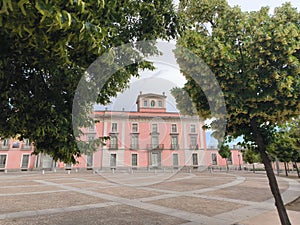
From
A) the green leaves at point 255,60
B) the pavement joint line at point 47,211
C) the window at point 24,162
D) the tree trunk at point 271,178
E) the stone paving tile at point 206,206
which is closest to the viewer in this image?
the green leaves at point 255,60

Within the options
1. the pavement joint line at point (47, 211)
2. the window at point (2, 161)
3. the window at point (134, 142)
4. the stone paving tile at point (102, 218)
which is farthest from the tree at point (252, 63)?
the window at point (2, 161)

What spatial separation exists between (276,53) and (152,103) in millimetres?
4034

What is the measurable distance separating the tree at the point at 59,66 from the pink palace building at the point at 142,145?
0.77 meters

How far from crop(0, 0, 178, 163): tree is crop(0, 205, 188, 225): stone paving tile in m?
3.16

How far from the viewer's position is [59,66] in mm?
3135

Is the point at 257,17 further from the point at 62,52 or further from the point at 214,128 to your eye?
the point at 62,52

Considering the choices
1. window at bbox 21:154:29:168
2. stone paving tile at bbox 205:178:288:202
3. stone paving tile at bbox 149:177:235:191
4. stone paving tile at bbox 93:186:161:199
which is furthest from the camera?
window at bbox 21:154:29:168

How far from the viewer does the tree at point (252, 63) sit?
345 centimetres

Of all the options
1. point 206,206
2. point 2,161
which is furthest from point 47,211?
point 2,161

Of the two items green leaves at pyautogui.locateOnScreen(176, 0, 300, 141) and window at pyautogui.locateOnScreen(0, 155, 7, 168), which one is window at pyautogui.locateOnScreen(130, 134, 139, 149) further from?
window at pyautogui.locateOnScreen(0, 155, 7, 168)

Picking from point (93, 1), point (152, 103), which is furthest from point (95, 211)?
point (93, 1)

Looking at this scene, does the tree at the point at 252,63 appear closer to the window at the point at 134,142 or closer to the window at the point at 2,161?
the window at the point at 134,142

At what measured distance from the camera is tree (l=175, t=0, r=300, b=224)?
3.45m

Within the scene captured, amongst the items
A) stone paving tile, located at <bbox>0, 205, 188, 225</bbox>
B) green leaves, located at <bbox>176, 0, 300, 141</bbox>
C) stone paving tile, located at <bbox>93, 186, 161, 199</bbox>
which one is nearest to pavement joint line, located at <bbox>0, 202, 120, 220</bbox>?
stone paving tile, located at <bbox>0, 205, 188, 225</bbox>
